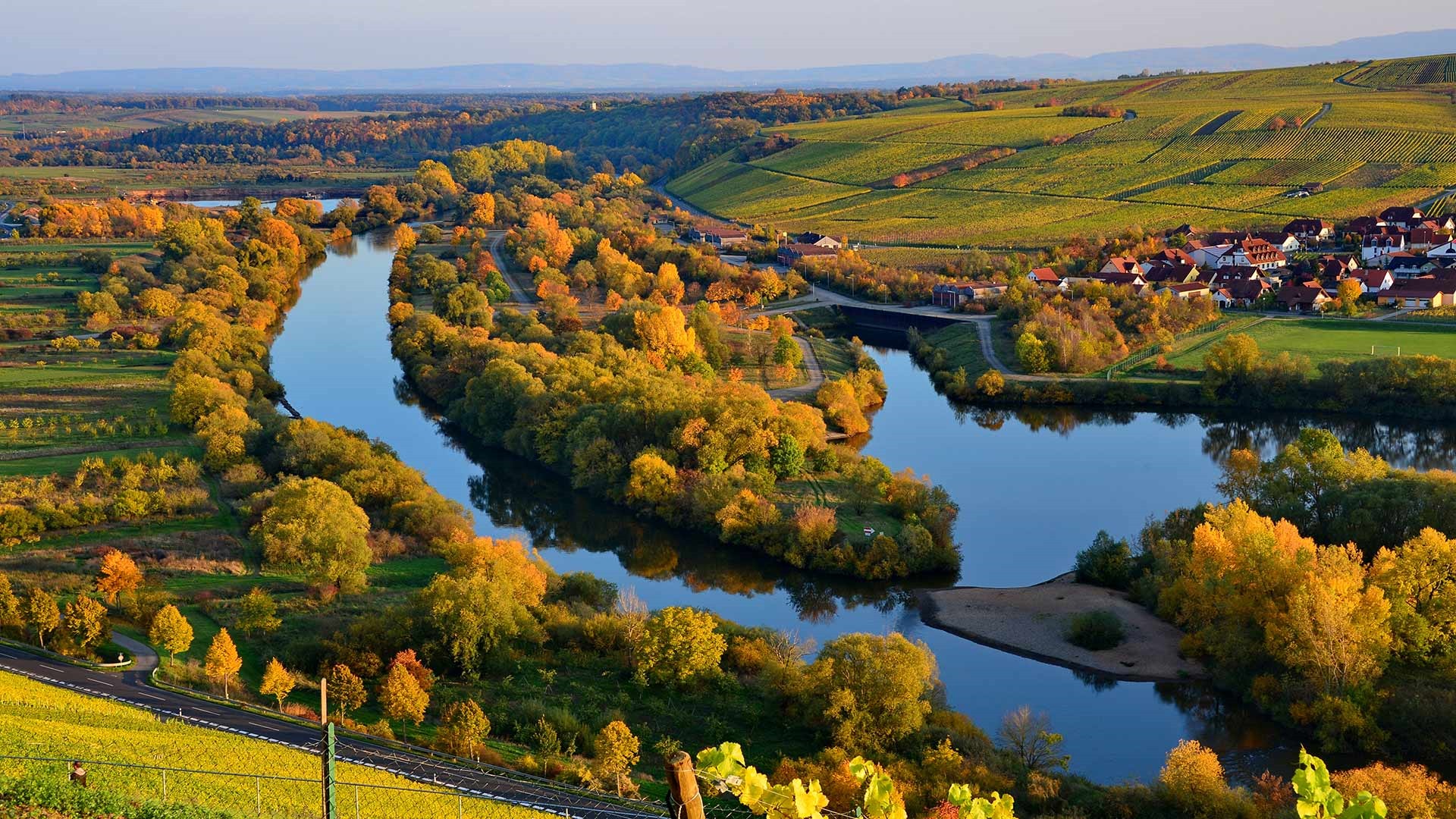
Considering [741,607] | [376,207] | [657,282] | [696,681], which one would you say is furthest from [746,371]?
[376,207]

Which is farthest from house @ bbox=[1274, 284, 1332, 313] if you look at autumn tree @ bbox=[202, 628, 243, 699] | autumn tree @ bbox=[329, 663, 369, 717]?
autumn tree @ bbox=[202, 628, 243, 699]

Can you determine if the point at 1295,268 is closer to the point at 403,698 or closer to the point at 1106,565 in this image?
the point at 1106,565

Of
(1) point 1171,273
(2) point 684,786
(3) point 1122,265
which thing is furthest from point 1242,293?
(2) point 684,786

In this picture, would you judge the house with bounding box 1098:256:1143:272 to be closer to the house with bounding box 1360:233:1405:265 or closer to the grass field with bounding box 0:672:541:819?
the house with bounding box 1360:233:1405:265

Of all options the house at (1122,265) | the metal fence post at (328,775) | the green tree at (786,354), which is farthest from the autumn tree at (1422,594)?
the house at (1122,265)

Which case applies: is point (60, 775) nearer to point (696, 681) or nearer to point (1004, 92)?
point (696, 681)

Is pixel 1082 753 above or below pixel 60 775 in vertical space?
below
